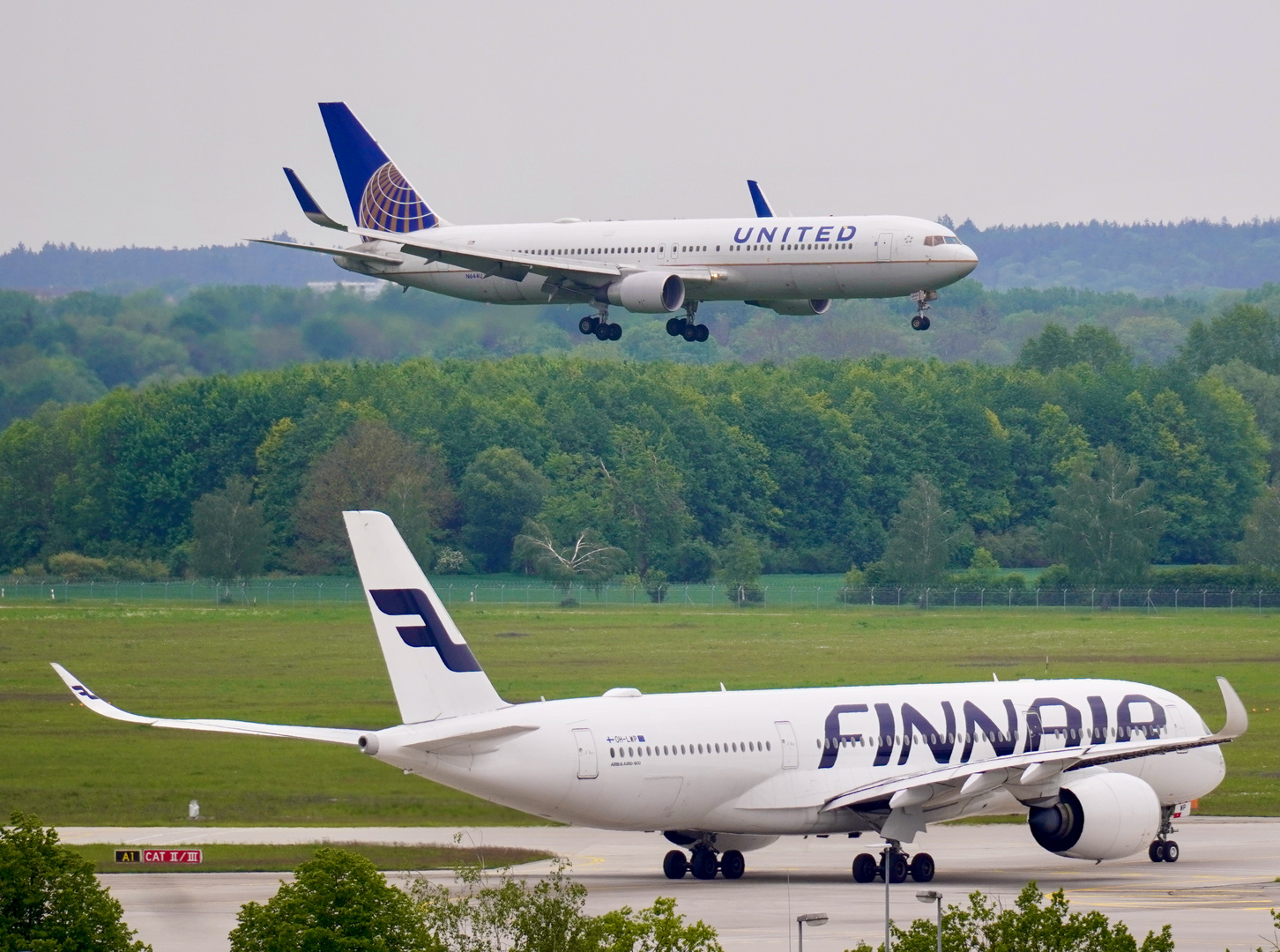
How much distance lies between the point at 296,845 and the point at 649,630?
4774cm

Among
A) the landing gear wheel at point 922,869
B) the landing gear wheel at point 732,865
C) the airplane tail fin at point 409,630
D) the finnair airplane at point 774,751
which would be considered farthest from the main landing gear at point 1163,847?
the airplane tail fin at point 409,630

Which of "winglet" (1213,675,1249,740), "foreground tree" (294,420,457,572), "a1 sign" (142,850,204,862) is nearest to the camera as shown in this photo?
"winglet" (1213,675,1249,740)

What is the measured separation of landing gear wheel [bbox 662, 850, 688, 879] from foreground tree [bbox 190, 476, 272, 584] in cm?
7293

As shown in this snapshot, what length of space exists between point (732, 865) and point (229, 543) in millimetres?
76762

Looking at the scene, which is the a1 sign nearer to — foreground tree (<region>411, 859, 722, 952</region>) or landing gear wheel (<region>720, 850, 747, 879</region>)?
landing gear wheel (<region>720, 850, 747, 879</region>)

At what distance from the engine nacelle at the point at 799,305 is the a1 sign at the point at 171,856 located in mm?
23091

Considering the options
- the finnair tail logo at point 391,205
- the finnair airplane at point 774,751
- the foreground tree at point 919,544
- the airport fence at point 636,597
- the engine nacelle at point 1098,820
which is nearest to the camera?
the finnair airplane at point 774,751

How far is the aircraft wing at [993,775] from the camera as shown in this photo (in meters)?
41.9

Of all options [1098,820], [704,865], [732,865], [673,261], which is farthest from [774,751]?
[673,261]

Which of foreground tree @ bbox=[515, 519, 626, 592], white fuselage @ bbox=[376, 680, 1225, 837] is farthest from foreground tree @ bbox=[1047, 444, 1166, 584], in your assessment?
white fuselage @ bbox=[376, 680, 1225, 837]

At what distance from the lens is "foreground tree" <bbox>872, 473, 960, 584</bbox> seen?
4747 inches

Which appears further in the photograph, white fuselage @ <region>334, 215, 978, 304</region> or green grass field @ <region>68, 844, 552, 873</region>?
white fuselage @ <region>334, 215, 978, 304</region>

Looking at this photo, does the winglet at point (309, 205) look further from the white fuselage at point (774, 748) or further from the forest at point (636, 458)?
the forest at point (636, 458)

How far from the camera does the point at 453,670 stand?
39938 millimetres
